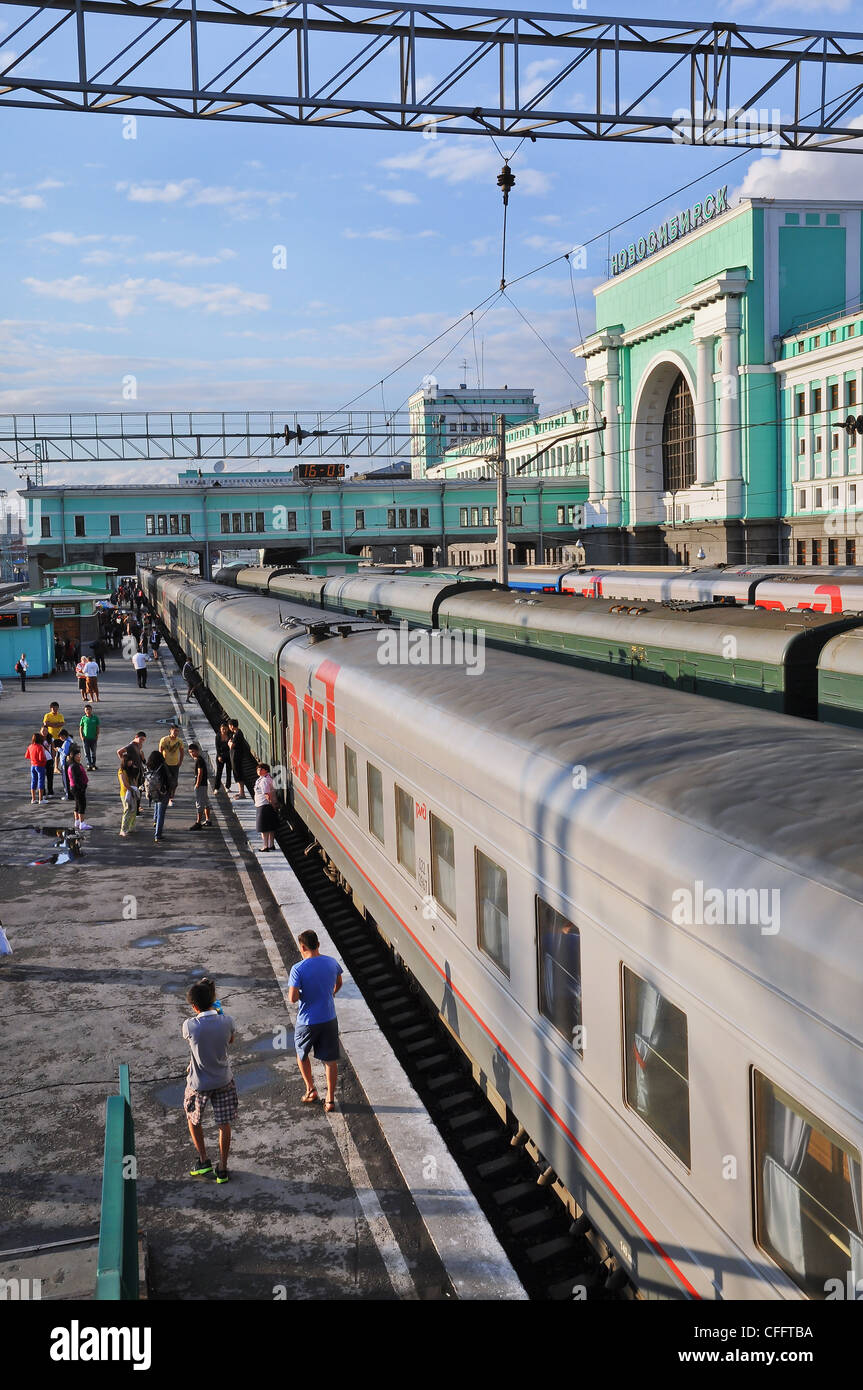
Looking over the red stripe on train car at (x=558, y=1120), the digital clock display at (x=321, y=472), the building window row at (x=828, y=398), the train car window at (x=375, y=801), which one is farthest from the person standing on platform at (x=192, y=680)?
the building window row at (x=828, y=398)

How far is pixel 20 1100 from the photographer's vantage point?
8164 millimetres

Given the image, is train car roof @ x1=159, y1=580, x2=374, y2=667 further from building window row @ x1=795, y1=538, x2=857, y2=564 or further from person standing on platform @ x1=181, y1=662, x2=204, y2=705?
building window row @ x1=795, y1=538, x2=857, y2=564

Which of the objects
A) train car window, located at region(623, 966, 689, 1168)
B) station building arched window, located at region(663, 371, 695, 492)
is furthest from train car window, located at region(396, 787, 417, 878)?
station building arched window, located at region(663, 371, 695, 492)

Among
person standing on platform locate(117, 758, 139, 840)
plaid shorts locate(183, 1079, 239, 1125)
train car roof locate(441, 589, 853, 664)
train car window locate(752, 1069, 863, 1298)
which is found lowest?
plaid shorts locate(183, 1079, 239, 1125)

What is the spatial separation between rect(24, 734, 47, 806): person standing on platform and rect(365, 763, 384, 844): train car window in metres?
9.85

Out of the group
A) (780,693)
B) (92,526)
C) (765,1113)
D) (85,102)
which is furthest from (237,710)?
(92,526)

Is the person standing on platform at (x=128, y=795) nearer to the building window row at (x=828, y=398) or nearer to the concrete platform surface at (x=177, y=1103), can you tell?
the concrete platform surface at (x=177, y=1103)

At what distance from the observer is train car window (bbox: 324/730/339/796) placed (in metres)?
12.1

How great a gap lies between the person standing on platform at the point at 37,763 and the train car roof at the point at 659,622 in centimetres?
728

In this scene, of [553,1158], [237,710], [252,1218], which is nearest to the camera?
[553,1158]

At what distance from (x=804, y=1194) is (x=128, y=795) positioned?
1389 cm
